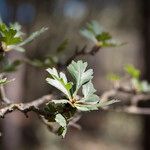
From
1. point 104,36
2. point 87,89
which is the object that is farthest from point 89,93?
point 104,36

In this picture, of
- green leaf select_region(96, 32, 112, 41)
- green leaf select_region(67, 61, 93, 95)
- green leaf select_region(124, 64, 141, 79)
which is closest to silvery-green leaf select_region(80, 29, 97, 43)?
green leaf select_region(96, 32, 112, 41)

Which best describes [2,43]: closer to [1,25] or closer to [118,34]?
[1,25]

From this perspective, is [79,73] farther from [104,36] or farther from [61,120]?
[104,36]

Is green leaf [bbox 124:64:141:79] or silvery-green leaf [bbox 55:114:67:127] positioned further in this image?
green leaf [bbox 124:64:141:79]

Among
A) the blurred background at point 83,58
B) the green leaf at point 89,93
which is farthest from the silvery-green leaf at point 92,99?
the blurred background at point 83,58

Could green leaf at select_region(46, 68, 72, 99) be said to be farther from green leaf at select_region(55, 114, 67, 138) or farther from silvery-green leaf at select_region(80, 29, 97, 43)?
silvery-green leaf at select_region(80, 29, 97, 43)
